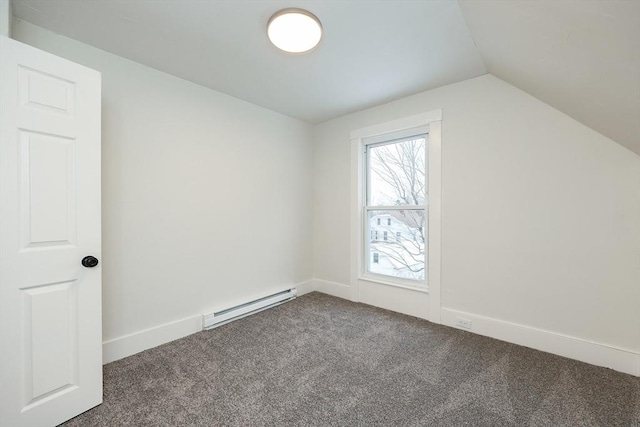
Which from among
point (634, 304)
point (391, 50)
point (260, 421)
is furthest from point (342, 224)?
point (634, 304)

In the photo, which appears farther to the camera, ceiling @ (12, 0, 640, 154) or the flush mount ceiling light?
the flush mount ceiling light

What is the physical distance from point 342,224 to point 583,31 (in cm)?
266

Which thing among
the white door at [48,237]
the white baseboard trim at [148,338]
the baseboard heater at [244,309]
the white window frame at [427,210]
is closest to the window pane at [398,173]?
the white window frame at [427,210]

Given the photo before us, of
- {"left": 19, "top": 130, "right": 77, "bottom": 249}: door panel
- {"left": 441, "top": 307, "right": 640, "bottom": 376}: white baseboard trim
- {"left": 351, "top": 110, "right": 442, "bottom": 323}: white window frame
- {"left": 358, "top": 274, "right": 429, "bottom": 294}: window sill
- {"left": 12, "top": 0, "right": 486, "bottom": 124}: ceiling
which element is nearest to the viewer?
{"left": 19, "top": 130, "right": 77, "bottom": 249}: door panel

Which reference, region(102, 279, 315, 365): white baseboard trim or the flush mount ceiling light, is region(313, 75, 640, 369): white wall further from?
region(102, 279, 315, 365): white baseboard trim

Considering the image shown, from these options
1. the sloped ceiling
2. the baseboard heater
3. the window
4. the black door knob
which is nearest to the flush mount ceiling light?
the sloped ceiling

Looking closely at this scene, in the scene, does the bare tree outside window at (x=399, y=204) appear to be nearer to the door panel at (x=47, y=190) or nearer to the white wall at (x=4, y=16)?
the door panel at (x=47, y=190)

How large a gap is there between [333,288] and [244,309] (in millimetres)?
1268

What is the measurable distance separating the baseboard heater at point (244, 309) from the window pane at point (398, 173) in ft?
5.42

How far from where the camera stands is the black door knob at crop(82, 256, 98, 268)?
152 centimetres

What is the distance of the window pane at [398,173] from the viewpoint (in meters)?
2.93

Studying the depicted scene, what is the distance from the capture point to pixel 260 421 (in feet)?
4.67

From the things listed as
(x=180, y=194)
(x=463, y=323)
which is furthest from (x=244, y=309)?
(x=463, y=323)

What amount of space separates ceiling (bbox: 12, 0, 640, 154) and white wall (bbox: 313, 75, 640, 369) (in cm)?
18
